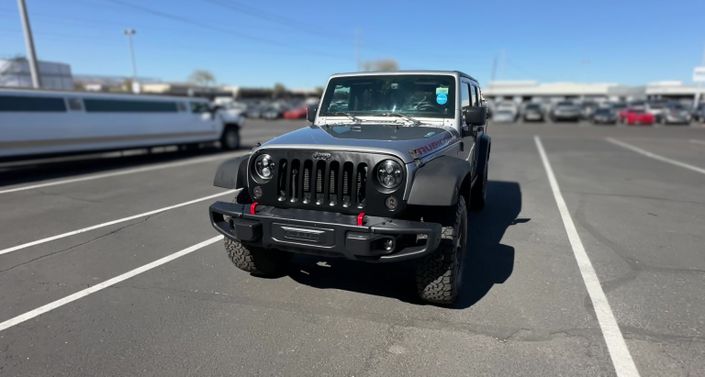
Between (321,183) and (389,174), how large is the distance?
0.52 metres

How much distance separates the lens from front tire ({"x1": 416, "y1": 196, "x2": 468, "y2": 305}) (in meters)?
3.18

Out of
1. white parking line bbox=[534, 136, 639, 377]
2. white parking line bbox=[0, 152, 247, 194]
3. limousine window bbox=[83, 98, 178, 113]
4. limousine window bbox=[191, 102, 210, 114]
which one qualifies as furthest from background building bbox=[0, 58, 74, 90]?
white parking line bbox=[534, 136, 639, 377]

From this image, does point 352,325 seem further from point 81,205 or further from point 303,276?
point 81,205

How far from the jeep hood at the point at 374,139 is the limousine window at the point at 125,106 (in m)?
9.19

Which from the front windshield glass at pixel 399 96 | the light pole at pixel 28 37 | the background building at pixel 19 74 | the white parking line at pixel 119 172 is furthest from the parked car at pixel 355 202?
the light pole at pixel 28 37

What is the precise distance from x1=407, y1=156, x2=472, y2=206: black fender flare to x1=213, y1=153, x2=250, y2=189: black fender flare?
1.39m

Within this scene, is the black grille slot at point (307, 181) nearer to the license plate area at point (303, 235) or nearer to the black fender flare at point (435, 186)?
the license plate area at point (303, 235)

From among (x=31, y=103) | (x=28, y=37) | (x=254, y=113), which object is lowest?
(x=254, y=113)

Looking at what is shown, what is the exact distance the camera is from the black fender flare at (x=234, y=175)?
3475 mm

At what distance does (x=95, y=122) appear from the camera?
10719 millimetres

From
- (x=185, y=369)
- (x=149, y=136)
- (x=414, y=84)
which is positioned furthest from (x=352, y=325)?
(x=149, y=136)

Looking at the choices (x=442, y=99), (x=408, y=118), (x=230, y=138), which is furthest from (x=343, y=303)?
(x=230, y=138)

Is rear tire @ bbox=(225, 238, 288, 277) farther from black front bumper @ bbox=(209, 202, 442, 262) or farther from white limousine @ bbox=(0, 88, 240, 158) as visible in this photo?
white limousine @ bbox=(0, 88, 240, 158)

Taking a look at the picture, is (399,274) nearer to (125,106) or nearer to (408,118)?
(408,118)
